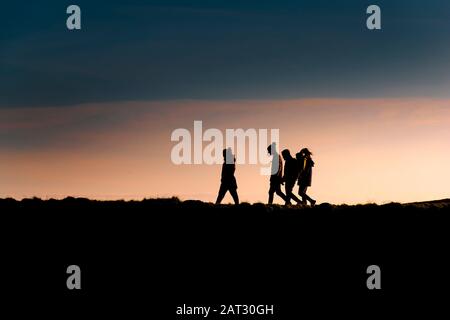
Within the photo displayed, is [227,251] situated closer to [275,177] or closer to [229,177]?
[229,177]

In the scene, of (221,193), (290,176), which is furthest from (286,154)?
(221,193)

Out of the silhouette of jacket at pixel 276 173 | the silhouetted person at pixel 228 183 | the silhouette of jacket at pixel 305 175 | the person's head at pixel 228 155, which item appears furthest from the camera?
the silhouette of jacket at pixel 305 175

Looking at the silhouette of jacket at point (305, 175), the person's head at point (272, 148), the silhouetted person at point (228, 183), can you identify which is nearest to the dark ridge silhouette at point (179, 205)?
the silhouetted person at point (228, 183)

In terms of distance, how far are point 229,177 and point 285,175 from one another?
7.29 ft

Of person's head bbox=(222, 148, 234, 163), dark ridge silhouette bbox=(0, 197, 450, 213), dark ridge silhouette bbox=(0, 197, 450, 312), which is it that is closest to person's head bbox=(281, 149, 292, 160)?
person's head bbox=(222, 148, 234, 163)

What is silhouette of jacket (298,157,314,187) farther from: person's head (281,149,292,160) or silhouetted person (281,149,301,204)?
person's head (281,149,292,160)

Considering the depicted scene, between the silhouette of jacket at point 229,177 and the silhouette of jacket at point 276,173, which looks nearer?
the silhouette of jacket at point 229,177

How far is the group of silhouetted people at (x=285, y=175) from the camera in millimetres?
31391

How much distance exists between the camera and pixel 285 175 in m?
32.3

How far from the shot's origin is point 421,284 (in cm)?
2569

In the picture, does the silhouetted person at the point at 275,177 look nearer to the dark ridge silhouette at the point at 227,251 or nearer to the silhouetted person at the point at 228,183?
the silhouetted person at the point at 228,183
